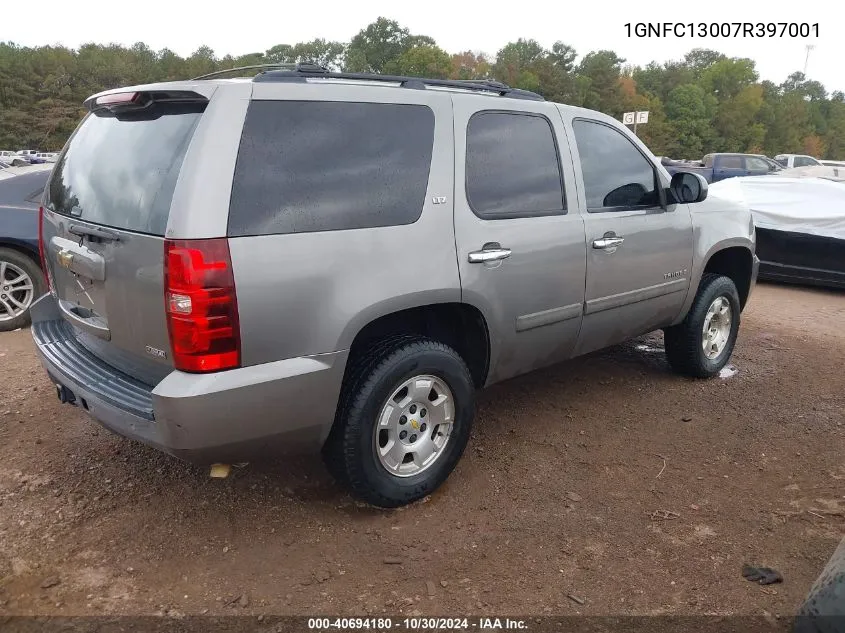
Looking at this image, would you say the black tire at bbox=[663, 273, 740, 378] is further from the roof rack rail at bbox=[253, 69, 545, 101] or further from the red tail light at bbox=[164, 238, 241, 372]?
→ the red tail light at bbox=[164, 238, 241, 372]

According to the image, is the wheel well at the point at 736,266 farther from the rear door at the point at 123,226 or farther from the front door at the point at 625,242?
the rear door at the point at 123,226

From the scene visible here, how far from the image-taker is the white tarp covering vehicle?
8.32 m

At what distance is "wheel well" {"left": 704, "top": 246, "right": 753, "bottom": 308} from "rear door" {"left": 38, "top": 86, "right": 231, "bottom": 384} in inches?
157

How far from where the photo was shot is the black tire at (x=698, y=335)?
15.6ft

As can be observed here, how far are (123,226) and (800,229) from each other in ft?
27.4

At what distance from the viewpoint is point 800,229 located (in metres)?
8.48

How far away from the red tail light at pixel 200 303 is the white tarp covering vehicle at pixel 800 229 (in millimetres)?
7316

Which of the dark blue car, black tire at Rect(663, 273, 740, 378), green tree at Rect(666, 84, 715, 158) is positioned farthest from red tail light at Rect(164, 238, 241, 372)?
green tree at Rect(666, 84, 715, 158)

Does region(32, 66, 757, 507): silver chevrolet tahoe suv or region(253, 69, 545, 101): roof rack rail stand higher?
region(253, 69, 545, 101): roof rack rail

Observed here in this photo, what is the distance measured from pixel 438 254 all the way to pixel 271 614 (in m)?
1.61

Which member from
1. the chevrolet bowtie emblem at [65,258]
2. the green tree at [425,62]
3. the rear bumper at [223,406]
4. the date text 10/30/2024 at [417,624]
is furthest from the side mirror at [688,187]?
the green tree at [425,62]

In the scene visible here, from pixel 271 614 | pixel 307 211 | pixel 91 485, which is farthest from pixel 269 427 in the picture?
pixel 91 485

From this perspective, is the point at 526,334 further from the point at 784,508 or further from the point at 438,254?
the point at 784,508

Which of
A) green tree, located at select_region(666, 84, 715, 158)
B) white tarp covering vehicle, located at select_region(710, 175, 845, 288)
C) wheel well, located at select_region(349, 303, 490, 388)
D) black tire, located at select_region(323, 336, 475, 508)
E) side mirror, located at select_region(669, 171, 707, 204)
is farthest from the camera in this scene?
green tree, located at select_region(666, 84, 715, 158)
